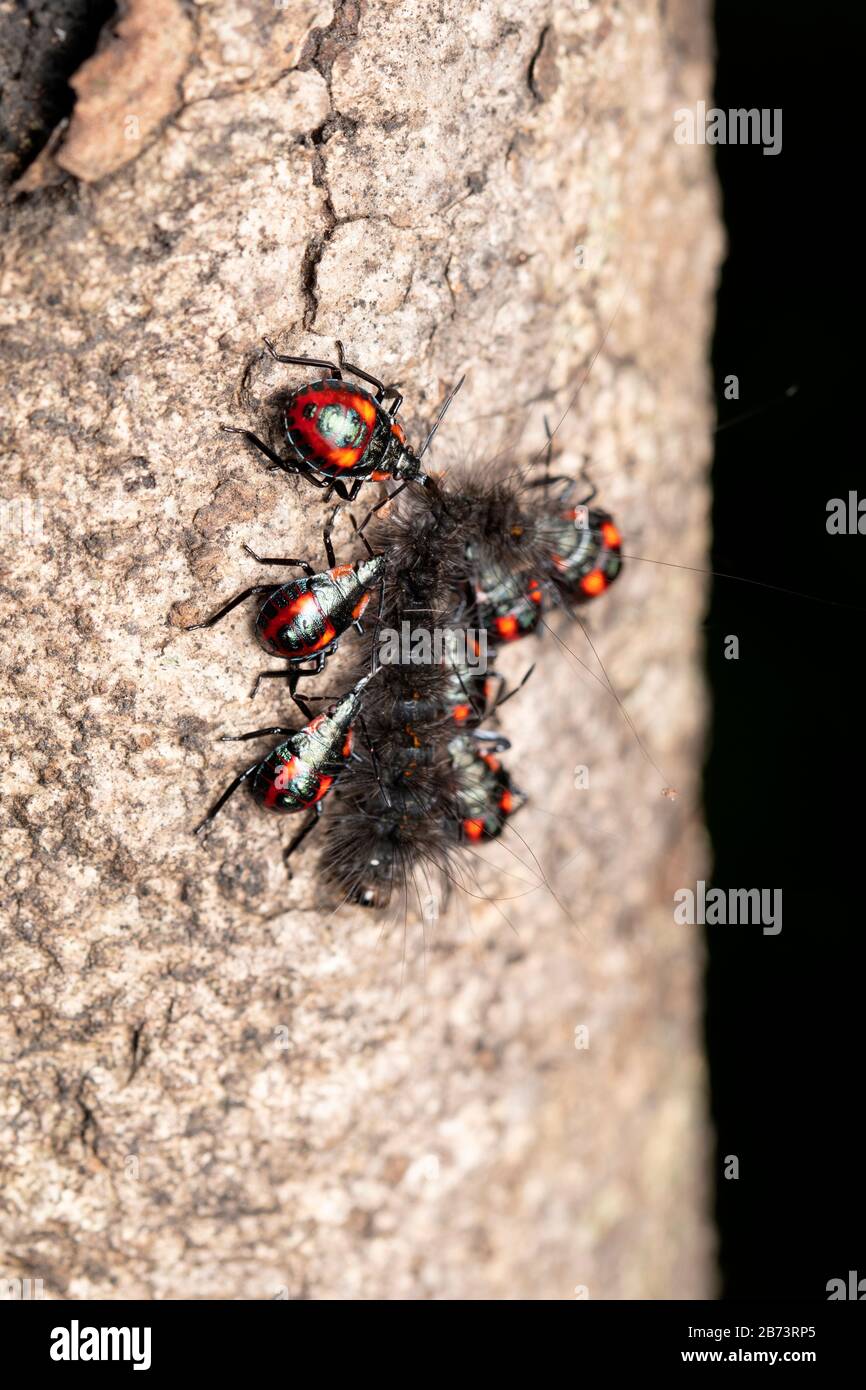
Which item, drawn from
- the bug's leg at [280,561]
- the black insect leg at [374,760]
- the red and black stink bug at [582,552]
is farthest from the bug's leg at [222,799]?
the red and black stink bug at [582,552]

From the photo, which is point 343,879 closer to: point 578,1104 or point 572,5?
point 578,1104

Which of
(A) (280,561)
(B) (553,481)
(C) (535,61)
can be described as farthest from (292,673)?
(C) (535,61)

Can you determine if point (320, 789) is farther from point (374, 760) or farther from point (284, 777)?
point (374, 760)

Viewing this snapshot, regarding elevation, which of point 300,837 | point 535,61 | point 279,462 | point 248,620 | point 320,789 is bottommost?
point 300,837
